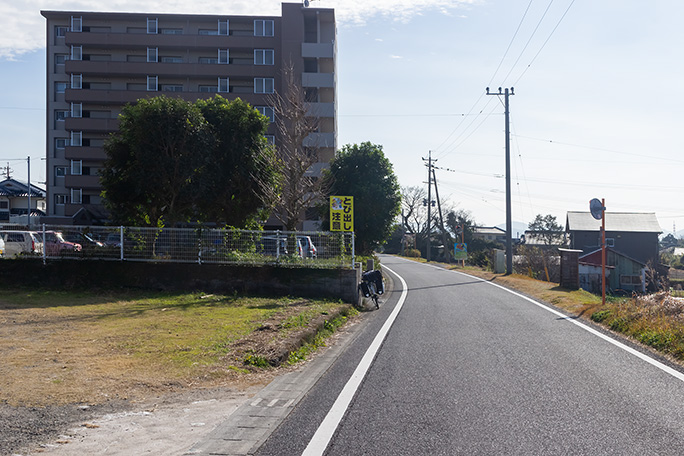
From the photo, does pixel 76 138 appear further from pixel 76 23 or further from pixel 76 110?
pixel 76 23

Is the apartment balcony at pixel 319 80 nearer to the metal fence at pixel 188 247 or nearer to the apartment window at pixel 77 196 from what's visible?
the apartment window at pixel 77 196

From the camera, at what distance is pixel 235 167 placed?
68.8ft

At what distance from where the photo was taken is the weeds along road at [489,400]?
14.7ft

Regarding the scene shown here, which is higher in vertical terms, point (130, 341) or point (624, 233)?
point (624, 233)

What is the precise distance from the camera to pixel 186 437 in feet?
15.4

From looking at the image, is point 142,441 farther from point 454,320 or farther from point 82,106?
point 82,106

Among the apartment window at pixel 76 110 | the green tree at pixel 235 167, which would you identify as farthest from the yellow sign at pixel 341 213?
the apartment window at pixel 76 110

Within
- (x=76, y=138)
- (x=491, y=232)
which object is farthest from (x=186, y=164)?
(x=491, y=232)

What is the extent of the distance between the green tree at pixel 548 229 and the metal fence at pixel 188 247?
58.2 m

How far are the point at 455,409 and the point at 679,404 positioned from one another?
7.45 ft

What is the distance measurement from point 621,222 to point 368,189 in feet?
120

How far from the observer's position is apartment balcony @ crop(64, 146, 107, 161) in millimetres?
45184

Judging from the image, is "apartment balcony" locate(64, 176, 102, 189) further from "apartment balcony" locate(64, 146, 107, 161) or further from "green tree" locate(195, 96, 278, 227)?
"green tree" locate(195, 96, 278, 227)

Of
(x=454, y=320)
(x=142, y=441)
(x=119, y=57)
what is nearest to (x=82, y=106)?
(x=119, y=57)
